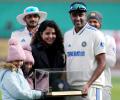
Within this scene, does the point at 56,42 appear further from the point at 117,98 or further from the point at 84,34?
the point at 117,98

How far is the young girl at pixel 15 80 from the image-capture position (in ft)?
19.2

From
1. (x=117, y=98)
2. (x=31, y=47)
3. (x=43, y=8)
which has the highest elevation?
(x=43, y=8)

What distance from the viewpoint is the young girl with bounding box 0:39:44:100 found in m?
5.86

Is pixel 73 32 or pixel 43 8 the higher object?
pixel 43 8

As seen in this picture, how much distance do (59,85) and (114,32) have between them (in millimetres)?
18165

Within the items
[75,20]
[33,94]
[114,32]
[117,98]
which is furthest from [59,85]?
[114,32]

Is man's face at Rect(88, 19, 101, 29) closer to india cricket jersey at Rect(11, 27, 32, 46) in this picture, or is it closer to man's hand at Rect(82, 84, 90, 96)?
india cricket jersey at Rect(11, 27, 32, 46)

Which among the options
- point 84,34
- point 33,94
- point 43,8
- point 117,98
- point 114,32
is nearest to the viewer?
point 33,94

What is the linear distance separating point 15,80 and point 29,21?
6.57 ft

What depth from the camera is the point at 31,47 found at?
6371 millimetres

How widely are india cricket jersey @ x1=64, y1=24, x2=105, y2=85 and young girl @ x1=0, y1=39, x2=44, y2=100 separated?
48 centimetres

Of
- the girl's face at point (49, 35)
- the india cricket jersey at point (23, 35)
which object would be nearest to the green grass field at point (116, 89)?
the india cricket jersey at point (23, 35)

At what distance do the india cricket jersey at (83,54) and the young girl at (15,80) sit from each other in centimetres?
48

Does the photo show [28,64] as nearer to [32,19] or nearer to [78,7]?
[78,7]
